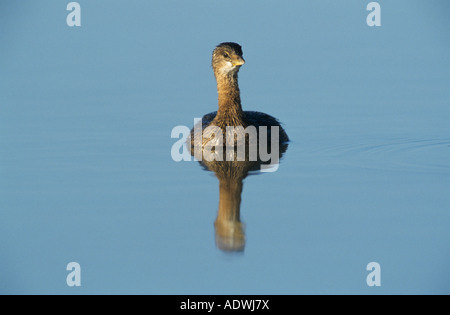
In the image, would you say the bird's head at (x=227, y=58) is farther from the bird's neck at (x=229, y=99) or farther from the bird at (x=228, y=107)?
the bird's neck at (x=229, y=99)

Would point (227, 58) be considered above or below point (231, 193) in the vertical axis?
above

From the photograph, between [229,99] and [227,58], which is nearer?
[227,58]

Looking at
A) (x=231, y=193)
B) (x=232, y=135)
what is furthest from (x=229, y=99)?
(x=231, y=193)

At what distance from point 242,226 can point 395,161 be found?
3350mm

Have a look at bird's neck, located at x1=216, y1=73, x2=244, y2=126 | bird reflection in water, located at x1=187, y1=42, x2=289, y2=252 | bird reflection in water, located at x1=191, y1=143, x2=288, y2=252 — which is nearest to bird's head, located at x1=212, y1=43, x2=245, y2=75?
bird reflection in water, located at x1=187, y1=42, x2=289, y2=252

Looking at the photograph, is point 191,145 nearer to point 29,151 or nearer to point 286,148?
point 286,148

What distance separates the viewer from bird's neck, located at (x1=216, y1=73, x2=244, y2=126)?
13328 mm

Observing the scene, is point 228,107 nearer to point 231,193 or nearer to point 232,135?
point 232,135

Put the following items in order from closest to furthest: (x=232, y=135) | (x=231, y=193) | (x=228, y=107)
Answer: (x=231, y=193), (x=232, y=135), (x=228, y=107)

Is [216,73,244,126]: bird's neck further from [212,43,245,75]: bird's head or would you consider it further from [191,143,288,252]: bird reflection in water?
[191,143,288,252]: bird reflection in water

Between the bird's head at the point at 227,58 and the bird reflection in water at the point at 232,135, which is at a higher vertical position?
the bird's head at the point at 227,58

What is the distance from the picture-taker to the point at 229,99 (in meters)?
13.4

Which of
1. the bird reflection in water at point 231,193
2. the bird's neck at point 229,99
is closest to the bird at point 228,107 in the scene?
the bird's neck at point 229,99

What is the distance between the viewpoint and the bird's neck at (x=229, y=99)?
43.7 feet
